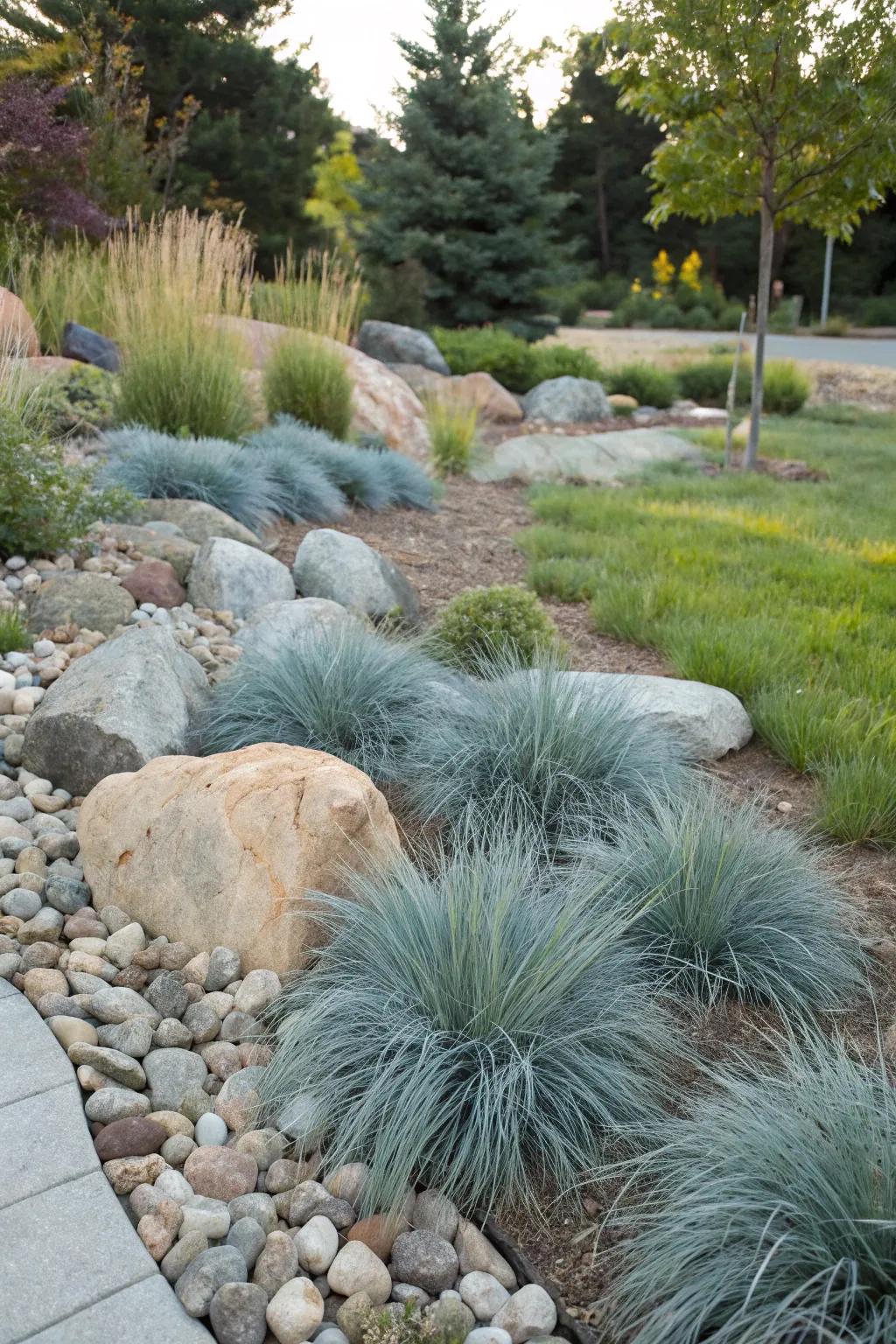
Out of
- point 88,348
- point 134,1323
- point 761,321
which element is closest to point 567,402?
point 761,321

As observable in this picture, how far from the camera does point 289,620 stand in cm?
428

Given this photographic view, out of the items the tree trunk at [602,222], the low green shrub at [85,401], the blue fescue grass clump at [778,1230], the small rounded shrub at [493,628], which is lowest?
the blue fescue grass clump at [778,1230]

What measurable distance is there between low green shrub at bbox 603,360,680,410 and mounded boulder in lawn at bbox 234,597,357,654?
10841mm

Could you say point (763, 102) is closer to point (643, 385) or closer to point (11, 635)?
point (643, 385)

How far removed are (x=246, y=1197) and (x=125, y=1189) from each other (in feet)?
0.67

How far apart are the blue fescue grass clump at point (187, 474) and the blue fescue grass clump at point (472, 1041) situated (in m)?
3.71

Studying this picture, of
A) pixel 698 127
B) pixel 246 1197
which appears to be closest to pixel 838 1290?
pixel 246 1197

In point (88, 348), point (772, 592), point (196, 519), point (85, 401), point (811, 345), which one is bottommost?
point (772, 592)

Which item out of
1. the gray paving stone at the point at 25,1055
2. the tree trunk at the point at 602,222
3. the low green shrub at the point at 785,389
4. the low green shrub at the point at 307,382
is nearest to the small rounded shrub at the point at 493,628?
the gray paving stone at the point at 25,1055

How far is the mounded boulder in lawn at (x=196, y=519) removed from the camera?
5.15 m

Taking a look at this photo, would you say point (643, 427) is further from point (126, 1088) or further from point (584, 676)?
point (126, 1088)

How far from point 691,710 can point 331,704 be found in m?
1.22

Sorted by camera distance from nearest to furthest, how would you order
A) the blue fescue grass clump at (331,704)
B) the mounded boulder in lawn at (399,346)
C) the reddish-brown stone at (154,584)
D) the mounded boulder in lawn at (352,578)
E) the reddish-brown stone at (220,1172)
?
the reddish-brown stone at (220,1172) → the blue fescue grass clump at (331,704) → the reddish-brown stone at (154,584) → the mounded boulder in lawn at (352,578) → the mounded boulder in lawn at (399,346)

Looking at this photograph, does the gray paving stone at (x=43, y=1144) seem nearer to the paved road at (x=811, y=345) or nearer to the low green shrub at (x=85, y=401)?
the low green shrub at (x=85, y=401)
